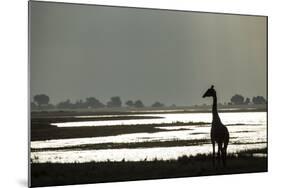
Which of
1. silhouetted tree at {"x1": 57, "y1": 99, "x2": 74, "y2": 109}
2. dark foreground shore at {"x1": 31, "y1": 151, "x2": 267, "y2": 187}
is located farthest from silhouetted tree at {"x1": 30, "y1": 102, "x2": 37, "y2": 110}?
dark foreground shore at {"x1": 31, "y1": 151, "x2": 267, "y2": 187}

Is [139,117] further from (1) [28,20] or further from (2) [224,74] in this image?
(1) [28,20]

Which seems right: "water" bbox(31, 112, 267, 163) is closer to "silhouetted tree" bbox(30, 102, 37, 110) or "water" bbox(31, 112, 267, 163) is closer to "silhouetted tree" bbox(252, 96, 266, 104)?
"silhouetted tree" bbox(252, 96, 266, 104)

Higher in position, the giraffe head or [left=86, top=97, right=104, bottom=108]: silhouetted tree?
the giraffe head

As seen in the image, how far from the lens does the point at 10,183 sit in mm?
5172

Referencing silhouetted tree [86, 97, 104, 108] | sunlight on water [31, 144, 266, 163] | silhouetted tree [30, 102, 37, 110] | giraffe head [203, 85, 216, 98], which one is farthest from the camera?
giraffe head [203, 85, 216, 98]

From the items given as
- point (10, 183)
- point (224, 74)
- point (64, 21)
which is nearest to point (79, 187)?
point (10, 183)

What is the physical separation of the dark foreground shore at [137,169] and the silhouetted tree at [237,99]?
0.60 meters

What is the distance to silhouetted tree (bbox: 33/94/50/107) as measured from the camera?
5176 mm

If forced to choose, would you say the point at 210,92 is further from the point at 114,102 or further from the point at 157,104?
the point at 114,102

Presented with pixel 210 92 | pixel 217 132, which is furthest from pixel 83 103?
pixel 217 132

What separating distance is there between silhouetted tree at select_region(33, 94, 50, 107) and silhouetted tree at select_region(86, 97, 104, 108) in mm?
429

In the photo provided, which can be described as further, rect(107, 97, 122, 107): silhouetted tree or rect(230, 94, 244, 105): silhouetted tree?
rect(230, 94, 244, 105): silhouetted tree

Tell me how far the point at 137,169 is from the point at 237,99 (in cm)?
145

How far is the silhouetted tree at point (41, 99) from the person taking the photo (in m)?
5.18
